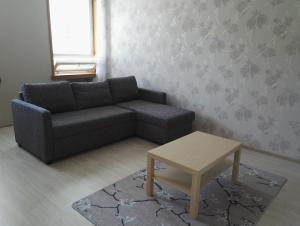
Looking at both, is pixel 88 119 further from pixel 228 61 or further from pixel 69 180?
pixel 228 61

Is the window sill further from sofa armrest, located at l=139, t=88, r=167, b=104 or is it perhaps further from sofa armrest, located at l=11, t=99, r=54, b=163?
sofa armrest, located at l=11, t=99, r=54, b=163

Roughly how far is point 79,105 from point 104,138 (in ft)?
2.03

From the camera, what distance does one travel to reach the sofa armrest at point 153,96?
152 inches

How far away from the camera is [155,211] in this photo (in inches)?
78.2

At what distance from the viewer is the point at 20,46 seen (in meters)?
3.76

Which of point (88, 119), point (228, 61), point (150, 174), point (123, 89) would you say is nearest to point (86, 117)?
point (88, 119)

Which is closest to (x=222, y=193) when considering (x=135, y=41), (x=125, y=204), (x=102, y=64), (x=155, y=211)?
(x=155, y=211)

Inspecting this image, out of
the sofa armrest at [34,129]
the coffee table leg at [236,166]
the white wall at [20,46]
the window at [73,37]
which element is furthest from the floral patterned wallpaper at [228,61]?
the sofa armrest at [34,129]

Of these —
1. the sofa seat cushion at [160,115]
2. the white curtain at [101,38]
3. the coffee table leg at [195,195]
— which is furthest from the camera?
the white curtain at [101,38]

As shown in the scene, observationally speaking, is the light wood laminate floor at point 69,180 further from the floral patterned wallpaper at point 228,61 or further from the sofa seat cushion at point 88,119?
the floral patterned wallpaper at point 228,61

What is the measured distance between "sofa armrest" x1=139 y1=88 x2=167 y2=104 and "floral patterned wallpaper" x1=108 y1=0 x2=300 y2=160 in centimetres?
17

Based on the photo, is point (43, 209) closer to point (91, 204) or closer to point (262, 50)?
point (91, 204)

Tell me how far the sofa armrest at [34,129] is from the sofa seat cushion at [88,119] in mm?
116

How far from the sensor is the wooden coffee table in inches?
74.0
